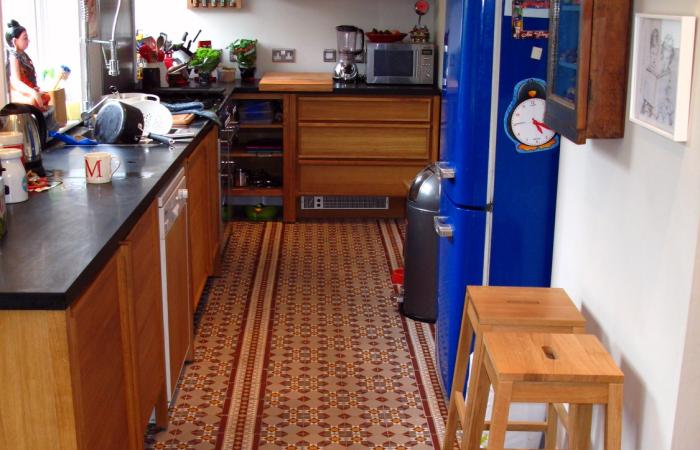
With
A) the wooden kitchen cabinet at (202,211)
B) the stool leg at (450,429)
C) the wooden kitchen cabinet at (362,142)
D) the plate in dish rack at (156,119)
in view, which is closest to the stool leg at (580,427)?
the stool leg at (450,429)

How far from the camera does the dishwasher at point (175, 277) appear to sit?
9.62ft

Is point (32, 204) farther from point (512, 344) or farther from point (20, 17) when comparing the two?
point (20, 17)

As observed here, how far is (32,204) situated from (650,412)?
5.83 feet

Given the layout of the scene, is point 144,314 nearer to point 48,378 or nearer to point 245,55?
point 48,378

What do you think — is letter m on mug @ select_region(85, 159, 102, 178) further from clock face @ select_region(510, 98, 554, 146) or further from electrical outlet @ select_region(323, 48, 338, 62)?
electrical outlet @ select_region(323, 48, 338, 62)

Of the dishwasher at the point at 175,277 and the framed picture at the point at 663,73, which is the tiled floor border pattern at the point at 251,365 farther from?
the framed picture at the point at 663,73

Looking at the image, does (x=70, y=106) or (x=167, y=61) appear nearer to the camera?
(x=70, y=106)

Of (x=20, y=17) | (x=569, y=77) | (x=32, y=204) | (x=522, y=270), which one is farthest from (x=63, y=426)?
(x=20, y=17)

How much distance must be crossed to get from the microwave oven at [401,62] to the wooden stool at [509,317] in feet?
11.0

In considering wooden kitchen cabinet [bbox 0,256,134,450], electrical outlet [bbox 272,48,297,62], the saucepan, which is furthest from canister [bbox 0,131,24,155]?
electrical outlet [bbox 272,48,297,62]

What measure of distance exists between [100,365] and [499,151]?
1527 millimetres

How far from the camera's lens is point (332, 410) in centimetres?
321

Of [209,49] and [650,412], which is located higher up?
[209,49]

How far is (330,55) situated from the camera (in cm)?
608
